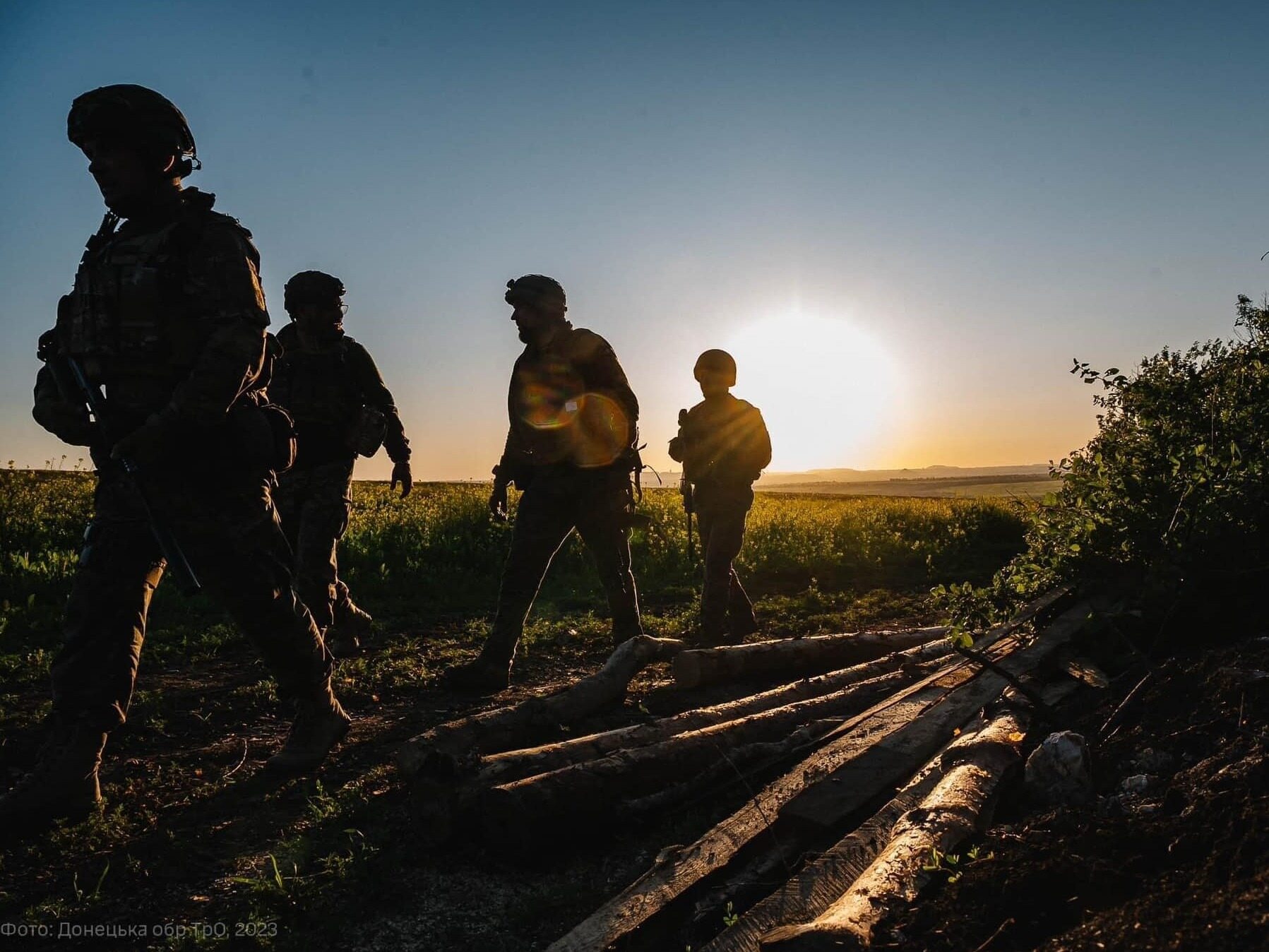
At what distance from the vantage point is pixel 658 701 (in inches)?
211

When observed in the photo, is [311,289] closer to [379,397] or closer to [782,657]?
[379,397]

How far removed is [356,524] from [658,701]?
27.3 feet

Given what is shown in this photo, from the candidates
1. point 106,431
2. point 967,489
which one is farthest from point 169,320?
point 967,489

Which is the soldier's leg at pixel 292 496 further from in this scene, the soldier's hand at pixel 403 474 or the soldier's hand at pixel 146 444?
the soldier's hand at pixel 146 444

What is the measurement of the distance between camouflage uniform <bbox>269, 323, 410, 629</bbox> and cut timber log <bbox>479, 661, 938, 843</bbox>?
11.7ft

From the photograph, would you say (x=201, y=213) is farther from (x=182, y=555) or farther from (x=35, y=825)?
(x=35, y=825)

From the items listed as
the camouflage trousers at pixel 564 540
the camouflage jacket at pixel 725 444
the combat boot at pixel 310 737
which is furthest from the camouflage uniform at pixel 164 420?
the camouflage jacket at pixel 725 444

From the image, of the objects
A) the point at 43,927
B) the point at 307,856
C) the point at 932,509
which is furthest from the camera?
the point at 932,509

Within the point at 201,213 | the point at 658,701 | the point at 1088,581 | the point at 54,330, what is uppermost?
the point at 201,213

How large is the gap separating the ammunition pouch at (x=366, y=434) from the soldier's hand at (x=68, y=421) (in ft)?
8.63

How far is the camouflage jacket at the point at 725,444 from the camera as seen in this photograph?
7633mm

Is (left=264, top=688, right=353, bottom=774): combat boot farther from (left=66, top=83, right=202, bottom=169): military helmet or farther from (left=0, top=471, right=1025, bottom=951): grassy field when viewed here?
(left=66, top=83, right=202, bottom=169): military helmet

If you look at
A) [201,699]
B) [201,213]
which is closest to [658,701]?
[201,699]

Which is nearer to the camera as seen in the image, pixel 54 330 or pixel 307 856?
pixel 307 856
